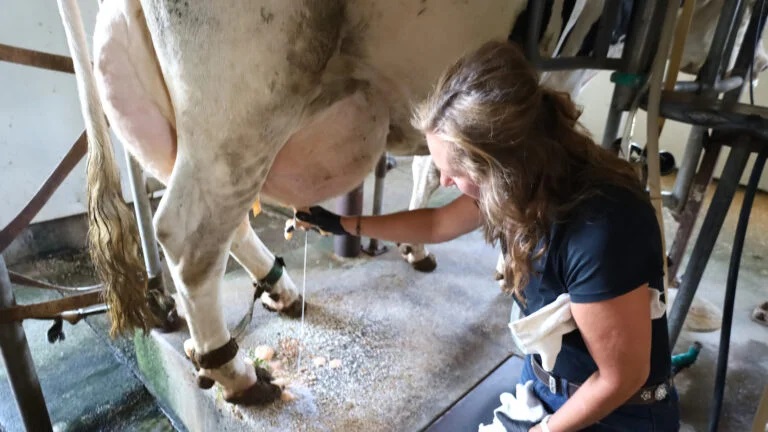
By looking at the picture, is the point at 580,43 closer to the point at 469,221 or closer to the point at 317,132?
the point at 469,221

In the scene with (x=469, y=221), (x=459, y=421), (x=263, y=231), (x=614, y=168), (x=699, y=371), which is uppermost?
(x=614, y=168)

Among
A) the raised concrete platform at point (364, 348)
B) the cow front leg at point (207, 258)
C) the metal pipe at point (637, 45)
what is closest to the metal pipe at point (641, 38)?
the metal pipe at point (637, 45)

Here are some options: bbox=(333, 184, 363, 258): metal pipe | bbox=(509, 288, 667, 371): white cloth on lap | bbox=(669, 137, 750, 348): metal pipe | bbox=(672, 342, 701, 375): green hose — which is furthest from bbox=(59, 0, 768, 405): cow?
bbox=(672, 342, 701, 375): green hose

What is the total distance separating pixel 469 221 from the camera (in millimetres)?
1293

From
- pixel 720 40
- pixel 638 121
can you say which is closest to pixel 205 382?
pixel 720 40

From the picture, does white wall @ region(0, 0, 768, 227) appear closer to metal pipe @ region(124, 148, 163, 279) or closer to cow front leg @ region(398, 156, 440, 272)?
metal pipe @ region(124, 148, 163, 279)

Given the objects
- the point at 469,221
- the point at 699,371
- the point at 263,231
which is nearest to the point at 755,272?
the point at 699,371

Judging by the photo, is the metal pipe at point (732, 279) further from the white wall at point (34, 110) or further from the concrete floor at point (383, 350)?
the white wall at point (34, 110)

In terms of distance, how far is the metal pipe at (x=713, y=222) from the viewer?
1259mm

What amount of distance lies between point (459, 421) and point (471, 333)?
703mm

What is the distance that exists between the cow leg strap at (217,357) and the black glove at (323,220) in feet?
1.51

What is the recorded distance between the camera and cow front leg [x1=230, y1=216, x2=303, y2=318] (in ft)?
6.16

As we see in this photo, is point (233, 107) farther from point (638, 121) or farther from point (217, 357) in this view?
point (638, 121)

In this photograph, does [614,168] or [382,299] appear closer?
[614,168]
